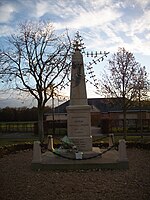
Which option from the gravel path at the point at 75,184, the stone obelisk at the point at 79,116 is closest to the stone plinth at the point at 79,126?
the stone obelisk at the point at 79,116

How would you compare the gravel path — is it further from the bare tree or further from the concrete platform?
the bare tree

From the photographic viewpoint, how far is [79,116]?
1151 centimetres

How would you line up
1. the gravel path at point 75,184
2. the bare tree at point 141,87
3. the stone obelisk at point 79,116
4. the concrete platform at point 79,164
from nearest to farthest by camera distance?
the gravel path at point 75,184, the concrete platform at point 79,164, the stone obelisk at point 79,116, the bare tree at point 141,87

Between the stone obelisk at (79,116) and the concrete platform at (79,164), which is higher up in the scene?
the stone obelisk at (79,116)

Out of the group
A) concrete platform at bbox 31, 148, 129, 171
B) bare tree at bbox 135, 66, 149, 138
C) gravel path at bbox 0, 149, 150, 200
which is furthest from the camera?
bare tree at bbox 135, 66, 149, 138

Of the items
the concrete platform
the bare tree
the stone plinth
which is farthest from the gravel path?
the bare tree

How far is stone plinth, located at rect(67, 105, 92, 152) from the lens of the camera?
11.3 meters

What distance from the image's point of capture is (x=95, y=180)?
7.96 m

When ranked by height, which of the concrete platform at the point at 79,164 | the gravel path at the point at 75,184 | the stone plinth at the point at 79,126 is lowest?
the gravel path at the point at 75,184

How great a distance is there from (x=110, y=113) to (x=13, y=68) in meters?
29.4

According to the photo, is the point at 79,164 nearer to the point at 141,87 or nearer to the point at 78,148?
the point at 78,148

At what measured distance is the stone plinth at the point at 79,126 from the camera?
11.3m

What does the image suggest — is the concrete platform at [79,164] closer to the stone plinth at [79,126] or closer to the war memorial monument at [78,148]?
the war memorial monument at [78,148]

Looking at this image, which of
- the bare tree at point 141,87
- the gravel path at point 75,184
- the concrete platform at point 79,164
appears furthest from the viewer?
the bare tree at point 141,87
